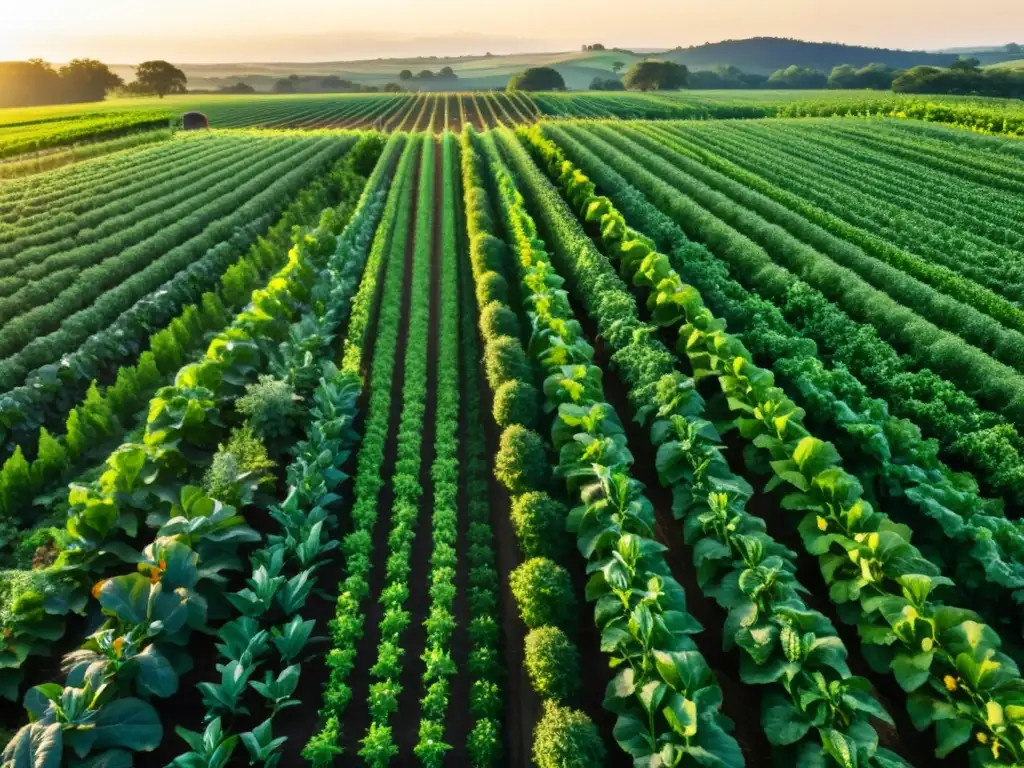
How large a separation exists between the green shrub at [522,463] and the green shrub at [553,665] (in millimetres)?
2989

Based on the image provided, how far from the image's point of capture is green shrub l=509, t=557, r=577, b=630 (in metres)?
8.56

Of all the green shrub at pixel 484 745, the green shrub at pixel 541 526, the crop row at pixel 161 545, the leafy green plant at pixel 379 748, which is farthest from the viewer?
the green shrub at pixel 541 526

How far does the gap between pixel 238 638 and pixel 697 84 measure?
423 feet

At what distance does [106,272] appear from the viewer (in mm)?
20062

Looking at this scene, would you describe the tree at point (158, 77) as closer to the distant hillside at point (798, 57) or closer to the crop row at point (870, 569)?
the crop row at point (870, 569)

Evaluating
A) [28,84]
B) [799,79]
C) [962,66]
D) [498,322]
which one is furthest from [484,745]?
[799,79]

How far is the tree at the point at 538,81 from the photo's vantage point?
105500mm

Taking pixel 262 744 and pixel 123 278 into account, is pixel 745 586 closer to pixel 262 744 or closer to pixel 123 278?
pixel 262 744

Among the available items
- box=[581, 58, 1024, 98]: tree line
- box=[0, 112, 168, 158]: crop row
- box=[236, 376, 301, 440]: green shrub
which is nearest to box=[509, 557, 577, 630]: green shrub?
box=[236, 376, 301, 440]: green shrub

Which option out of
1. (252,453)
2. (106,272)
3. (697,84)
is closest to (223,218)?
(106,272)

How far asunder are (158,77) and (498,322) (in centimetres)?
11671

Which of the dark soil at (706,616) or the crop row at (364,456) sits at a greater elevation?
the crop row at (364,456)

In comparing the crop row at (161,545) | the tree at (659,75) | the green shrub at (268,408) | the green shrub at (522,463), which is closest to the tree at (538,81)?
the tree at (659,75)

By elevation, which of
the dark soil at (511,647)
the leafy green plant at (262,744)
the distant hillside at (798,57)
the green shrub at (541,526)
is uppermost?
the distant hillside at (798,57)
